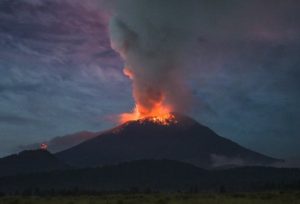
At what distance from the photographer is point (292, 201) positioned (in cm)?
4209

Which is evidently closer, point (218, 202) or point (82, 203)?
point (218, 202)

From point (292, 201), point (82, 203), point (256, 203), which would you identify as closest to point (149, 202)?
point (82, 203)

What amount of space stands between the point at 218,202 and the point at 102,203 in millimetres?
9854

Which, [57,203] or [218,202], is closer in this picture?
[218,202]

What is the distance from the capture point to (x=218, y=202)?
4100 centimetres

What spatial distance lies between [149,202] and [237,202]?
7.65 metres

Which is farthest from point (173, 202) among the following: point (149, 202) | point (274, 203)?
point (274, 203)

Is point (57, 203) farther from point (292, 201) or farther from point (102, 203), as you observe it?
point (292, 201)

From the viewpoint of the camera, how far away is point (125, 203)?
4278 cm

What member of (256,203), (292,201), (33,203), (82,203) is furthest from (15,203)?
(292,201)

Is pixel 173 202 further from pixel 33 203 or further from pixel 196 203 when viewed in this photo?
pixel 33 203

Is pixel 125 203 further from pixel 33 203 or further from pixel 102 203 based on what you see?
pixel 33 203

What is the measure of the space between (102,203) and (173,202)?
6059 millimetres

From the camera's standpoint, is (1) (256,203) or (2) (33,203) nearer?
(1) (256,203)
